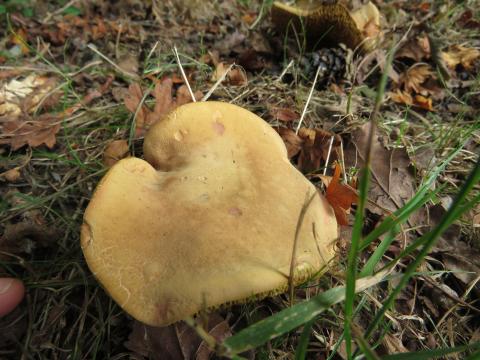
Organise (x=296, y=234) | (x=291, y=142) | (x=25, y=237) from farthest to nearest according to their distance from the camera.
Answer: (x=291, y=142), (x=25, y=237), (x=296, y=234)

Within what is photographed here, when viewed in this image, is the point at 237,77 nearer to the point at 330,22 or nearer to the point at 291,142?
the point at 330,22

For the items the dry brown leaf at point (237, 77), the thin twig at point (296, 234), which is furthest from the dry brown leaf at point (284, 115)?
the thin twig at point (296, 234)

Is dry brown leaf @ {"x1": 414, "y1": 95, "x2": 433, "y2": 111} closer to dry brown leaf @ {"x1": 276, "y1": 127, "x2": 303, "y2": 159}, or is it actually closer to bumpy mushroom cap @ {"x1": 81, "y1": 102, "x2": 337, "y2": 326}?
dry brown leaf @ {"x1": 276, "y1": 127, "x2": 303, "y2": 159}

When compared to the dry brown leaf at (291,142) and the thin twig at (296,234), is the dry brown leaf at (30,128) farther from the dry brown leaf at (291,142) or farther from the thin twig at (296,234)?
the thin twig at (296,234)

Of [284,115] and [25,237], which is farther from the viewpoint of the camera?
[284,115]

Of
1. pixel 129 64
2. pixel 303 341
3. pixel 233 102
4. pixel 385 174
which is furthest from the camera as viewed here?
pixel 129 64

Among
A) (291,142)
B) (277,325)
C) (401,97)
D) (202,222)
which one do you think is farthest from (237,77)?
(277,325)

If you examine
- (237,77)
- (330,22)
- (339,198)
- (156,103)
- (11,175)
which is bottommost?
(11,175)

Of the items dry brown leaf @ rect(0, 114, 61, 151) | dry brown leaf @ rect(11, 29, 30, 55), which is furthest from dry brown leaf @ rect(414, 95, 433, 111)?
dry brown leaf @ rect(11, 29, 30, 55)
